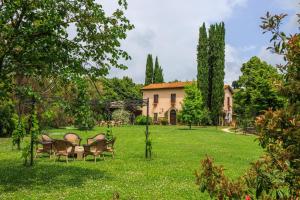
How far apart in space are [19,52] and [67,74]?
1.80 metres

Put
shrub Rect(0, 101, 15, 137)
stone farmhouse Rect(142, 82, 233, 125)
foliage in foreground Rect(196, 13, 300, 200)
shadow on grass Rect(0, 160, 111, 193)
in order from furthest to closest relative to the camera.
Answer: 1. stone farmhouse Rect(142, 82, 233, 125)
2. shrub Rect(0, 101, 15, 137)
3. shadow on grass Rect(0, 160, 111, 193)
4. foliage in foreground Rect(196, 13, 300, 200)

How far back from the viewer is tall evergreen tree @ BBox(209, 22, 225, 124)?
2357 inches

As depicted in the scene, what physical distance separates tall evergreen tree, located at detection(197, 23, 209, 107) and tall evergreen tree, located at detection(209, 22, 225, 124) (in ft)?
3.27

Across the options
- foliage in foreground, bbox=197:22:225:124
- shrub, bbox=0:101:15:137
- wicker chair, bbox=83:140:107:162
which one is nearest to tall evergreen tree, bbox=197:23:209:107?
foliage in foreground, bbox=197:22:225:124

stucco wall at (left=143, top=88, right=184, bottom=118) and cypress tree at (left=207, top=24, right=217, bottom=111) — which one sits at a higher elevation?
cypress tree at (left=207, top=24, right=217, bottom=111)

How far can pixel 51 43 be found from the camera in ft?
41.6

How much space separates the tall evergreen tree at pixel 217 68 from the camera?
5988 centimetres

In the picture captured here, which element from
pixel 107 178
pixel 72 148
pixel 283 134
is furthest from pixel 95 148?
pixel 283 134

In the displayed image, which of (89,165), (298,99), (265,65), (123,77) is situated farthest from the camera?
(123,77)

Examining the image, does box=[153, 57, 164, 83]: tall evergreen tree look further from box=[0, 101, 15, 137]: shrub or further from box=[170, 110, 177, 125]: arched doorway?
box=[0, 101, 15, 137]: shrub

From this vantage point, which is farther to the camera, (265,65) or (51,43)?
(265,65)

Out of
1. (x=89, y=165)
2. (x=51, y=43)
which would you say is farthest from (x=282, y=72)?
(x=89, y=165)

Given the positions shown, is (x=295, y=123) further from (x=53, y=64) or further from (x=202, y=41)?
(x=202, y=41)

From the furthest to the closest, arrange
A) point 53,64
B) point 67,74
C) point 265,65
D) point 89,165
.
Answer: point 265,65, point 89,165, point 53,64, point 67,74
